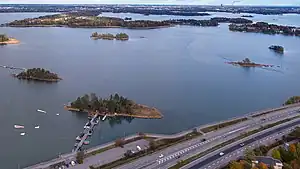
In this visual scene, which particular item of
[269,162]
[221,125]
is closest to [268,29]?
[221,125]

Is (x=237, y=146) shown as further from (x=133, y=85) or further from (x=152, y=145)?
(x=133, y=85)

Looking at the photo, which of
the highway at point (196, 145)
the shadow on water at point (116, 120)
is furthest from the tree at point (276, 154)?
the shadow on water at point (116, 120)

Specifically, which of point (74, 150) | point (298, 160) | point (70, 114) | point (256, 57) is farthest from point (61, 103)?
point (256, 57)

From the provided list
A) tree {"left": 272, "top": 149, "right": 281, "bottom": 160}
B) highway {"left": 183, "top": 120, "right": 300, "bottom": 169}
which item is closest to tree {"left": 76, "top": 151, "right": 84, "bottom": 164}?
highway {"left": 183, "top": 120, "right": 300, "bottom": 169}

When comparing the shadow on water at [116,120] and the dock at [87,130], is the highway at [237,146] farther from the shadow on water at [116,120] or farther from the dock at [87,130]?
the shadow on water at [116,120]

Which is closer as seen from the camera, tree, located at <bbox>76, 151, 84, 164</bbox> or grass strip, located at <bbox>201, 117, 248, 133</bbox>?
tree, located at <bbox>76, 151, 84, 164</bbox>

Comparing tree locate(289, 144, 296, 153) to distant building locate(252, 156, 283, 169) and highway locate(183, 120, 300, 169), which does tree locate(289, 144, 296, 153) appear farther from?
highway locate(183, 120, 300, 169)
